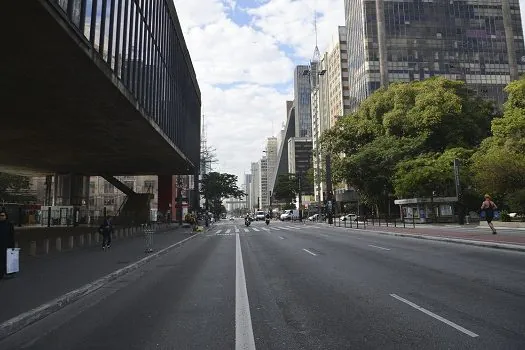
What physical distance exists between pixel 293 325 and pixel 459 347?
2252 mm

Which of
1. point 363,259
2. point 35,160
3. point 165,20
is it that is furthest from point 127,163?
point 363,259

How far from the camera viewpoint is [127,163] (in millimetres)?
48156

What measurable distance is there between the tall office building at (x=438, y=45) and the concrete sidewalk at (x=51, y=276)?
80.7 m

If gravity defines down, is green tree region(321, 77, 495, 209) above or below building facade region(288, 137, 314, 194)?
below

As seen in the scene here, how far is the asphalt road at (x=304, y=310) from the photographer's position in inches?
→ 234

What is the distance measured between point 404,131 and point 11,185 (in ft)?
187

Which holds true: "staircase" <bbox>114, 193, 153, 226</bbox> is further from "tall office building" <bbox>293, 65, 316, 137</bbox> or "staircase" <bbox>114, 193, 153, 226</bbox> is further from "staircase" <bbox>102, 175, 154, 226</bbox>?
"tall office building" <bbox>293, 65, 316, 137</bbox>

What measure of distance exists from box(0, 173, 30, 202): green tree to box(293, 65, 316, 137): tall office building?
122m

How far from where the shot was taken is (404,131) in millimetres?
52375

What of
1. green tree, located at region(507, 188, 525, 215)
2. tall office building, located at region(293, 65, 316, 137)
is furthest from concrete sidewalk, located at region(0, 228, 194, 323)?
tall office building, located at region(293, 65, 316, 137)

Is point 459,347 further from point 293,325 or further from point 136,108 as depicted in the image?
point 136,108

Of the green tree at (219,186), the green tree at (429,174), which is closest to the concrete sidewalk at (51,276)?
the green tree at (429,174)

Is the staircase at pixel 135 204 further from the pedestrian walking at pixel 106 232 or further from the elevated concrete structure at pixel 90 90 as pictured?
the pedestrian walking at pixel 106 232

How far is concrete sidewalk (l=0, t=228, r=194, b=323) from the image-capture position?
8.54m
